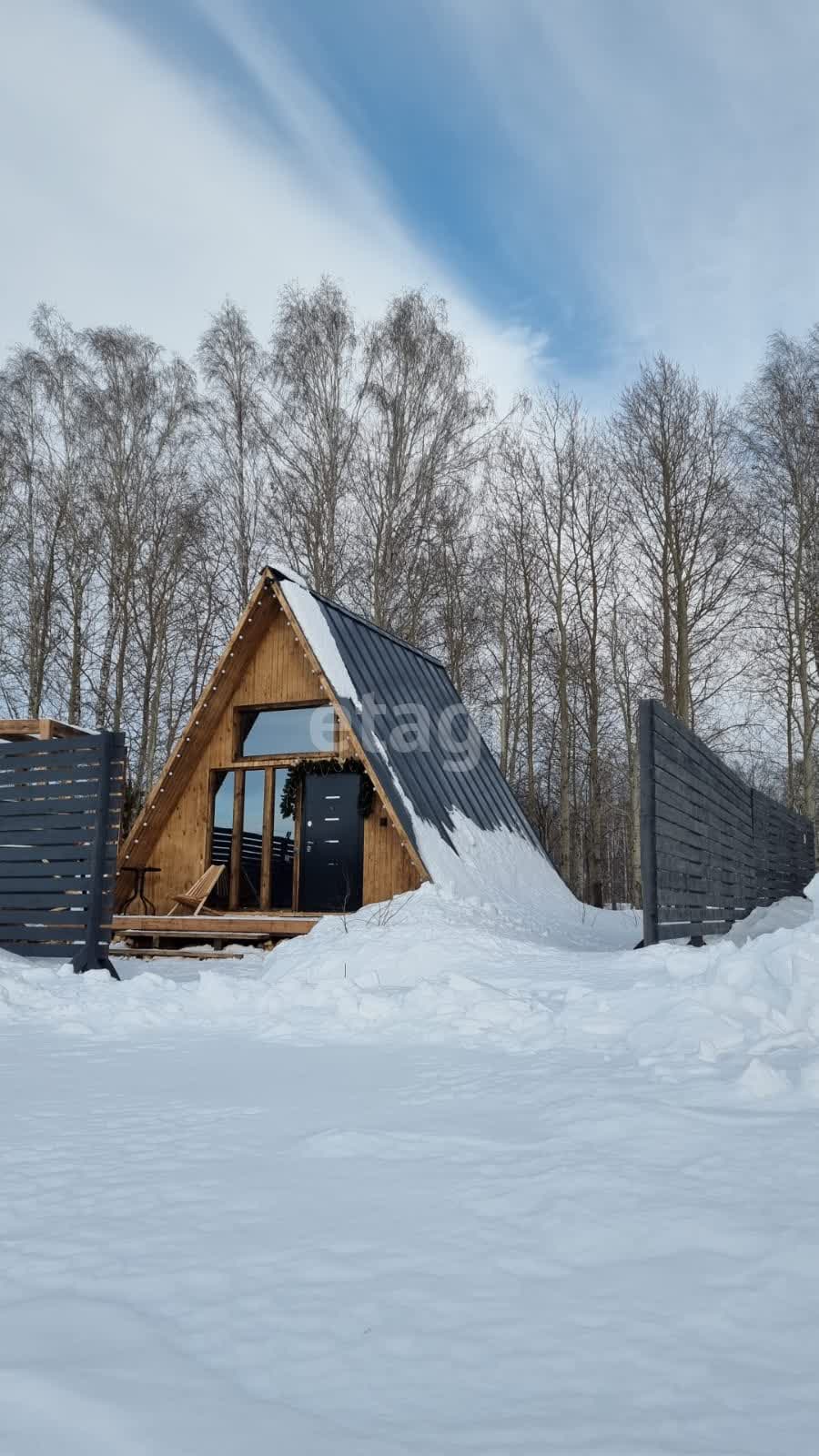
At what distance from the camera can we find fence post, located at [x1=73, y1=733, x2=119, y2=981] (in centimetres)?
773

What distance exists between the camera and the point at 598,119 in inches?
442

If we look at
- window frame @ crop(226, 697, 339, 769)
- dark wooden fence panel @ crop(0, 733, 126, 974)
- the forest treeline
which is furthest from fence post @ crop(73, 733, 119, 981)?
the forest treeline

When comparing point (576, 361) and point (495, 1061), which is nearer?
point (495, 1061)

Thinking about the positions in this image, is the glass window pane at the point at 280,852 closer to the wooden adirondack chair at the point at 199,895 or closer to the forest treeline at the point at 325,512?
the wooden adirondack chair at the point at 199,895

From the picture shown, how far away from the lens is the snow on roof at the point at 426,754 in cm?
1104

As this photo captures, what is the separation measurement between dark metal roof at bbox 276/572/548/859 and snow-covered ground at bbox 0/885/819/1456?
6.60m

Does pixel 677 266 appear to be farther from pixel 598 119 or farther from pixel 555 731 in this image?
pixel 555 731

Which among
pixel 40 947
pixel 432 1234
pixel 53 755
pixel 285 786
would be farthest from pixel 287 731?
pixel 432 1234

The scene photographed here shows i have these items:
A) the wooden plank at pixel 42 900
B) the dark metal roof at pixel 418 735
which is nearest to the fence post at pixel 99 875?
the wooden plank at pixel 42 900

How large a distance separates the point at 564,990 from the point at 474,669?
18.7m

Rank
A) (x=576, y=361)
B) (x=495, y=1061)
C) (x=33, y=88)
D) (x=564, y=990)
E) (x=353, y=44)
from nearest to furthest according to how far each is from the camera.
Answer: (x=495, y=1061)
(x=564, y=990)
(x=353, y=44)
(x=33, y=88)
(x=576, y=361)

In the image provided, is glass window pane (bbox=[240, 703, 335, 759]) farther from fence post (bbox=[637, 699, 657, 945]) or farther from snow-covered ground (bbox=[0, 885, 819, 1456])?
snow-covered ground (bbox=[0, 885, 819, 1456])

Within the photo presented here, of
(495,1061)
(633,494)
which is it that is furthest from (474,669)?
(495,1061)

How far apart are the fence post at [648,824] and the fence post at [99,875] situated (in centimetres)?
437
